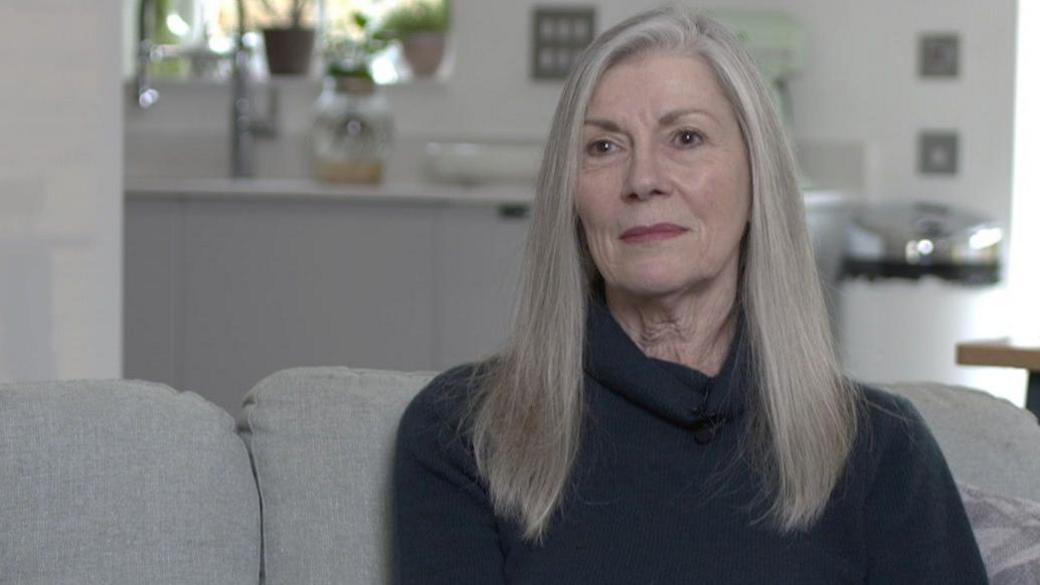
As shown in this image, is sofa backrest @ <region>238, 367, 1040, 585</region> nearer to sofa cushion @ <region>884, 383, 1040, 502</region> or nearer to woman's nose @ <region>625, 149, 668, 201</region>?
sofa cushion @ <region>884, 383, 1040, 502</region>

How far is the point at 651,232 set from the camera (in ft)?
6.20

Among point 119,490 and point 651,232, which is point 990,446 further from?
point 119,490

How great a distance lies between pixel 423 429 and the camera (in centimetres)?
190

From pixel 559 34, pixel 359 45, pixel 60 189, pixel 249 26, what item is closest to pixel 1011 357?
pixel 60 189

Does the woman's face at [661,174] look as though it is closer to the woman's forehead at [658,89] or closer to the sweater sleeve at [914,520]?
the woman's forehead at [658,89]

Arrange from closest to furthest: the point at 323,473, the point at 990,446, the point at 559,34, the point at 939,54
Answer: the point at 323,473 → the point at 990,446 → the point at 939,54 → the point at 559,34

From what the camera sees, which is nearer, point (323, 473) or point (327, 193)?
point (323, 473)

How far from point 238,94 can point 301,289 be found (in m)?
1.01

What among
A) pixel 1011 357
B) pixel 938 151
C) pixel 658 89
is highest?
pixel 658 89

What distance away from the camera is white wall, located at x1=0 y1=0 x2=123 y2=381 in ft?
9.64

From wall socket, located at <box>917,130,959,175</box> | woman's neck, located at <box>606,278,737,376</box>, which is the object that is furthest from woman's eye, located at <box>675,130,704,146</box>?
wall socket, located at <box>917,130,959,175</box>

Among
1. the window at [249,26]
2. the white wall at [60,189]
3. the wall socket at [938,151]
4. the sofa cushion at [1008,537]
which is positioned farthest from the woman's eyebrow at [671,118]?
the window at [249,26]

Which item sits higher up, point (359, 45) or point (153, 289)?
point (359, 45)

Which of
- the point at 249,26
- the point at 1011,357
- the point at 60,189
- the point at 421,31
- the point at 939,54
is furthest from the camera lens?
the point at 249,26
